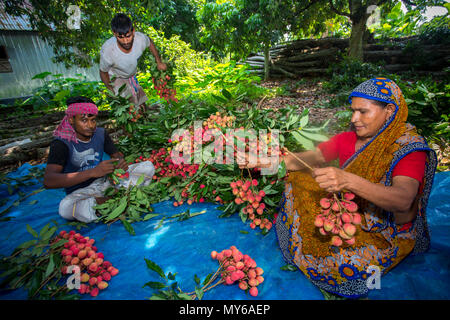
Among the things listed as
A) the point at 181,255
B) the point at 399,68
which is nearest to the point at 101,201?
the point at 181,255

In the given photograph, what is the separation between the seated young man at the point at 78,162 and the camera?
6.23 feet

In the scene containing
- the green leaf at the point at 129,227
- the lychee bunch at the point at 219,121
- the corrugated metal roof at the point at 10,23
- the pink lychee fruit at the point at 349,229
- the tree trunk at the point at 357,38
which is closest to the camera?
the pink lychee fruit at the point at 349,229

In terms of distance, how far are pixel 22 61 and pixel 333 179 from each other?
1288 centimetres

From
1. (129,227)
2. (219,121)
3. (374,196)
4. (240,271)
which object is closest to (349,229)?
(374,196)

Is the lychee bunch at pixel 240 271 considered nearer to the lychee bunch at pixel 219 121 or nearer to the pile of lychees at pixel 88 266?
the pile of lychees at pixel 88 266

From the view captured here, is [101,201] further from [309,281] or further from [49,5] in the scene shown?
[49,5]

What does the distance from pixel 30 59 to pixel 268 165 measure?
1245cm

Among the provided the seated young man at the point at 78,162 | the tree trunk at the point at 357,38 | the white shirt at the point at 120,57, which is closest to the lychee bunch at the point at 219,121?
the seated young man at the point at 78,162

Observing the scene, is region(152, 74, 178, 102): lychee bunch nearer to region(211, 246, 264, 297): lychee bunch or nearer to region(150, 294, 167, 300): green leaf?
region(211, 246, 264, 297): lychee bunch

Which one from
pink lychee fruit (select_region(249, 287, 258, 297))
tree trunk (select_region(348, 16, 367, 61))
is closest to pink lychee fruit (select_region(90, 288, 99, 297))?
pink lychee fruit (select_region(249, 287, 258, 297))

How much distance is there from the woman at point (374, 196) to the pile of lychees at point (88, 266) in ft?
4.05

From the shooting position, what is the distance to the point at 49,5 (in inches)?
157

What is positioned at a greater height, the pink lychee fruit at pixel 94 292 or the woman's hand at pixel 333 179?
the woman's hand at pixel 333 179
